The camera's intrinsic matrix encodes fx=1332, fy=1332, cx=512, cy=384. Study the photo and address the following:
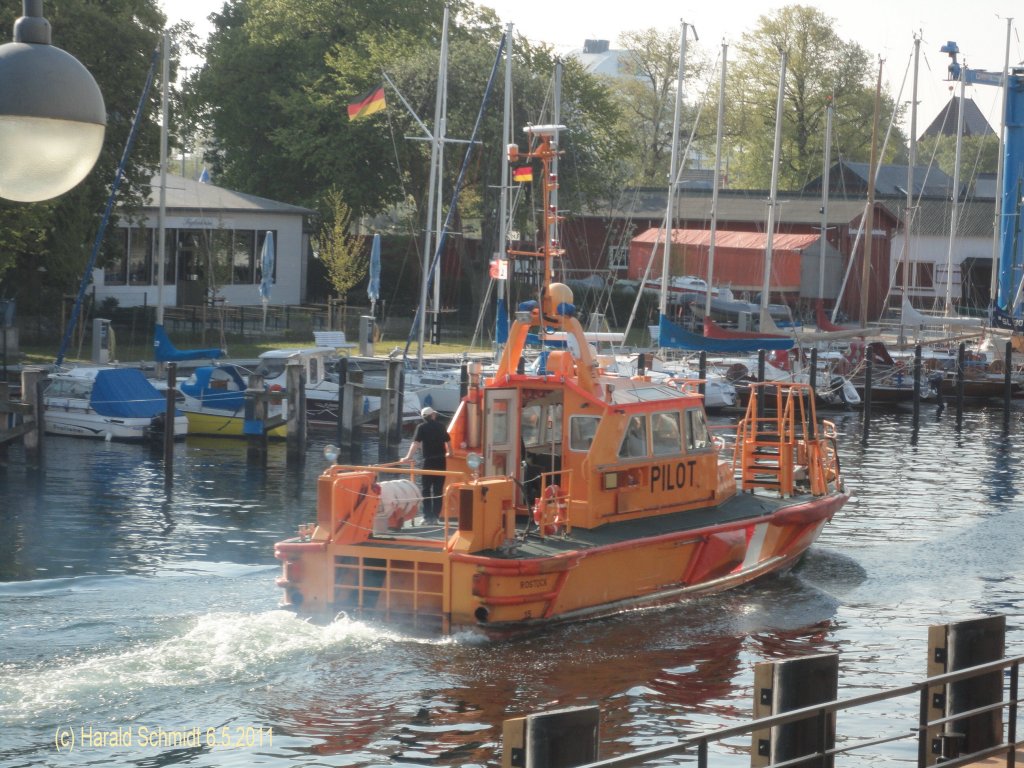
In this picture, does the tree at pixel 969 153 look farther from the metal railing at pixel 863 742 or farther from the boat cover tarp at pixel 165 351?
the metal railing at pixel 863 742

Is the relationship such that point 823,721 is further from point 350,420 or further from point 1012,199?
point 1012,199

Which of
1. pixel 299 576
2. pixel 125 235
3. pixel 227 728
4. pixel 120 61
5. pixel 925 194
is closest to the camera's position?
pixel 227 728

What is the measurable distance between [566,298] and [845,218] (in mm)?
50049

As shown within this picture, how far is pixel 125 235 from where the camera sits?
48.3m

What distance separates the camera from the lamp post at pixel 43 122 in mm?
3705

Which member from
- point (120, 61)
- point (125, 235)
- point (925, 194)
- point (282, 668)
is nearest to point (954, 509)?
point (282, 668)

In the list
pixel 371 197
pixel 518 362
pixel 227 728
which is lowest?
pixel 227 728

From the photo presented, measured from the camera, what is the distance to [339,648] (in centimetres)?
1391

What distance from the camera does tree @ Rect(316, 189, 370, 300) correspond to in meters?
50.2

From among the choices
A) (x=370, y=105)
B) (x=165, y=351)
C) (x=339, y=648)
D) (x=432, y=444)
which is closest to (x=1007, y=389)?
(x=370, y=105)

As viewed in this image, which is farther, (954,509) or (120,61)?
(120,61)

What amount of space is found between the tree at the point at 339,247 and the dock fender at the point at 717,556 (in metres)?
34.9

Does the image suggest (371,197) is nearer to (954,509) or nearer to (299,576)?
(954,509)

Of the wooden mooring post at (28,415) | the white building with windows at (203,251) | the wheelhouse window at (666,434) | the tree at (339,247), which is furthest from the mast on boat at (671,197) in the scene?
the wheelhouse window at (666,434)
